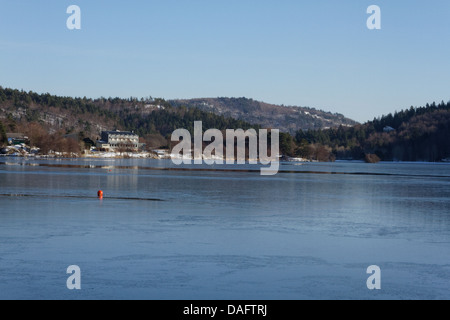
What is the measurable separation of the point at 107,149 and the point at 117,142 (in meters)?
7.00

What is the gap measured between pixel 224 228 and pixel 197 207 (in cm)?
567

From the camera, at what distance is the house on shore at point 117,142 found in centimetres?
17488

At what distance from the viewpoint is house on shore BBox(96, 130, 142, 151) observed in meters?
175

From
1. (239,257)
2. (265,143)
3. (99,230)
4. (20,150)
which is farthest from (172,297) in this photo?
(265,143)

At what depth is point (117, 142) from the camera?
180000 mm

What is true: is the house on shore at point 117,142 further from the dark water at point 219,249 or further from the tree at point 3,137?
the dark water at point 219,249
